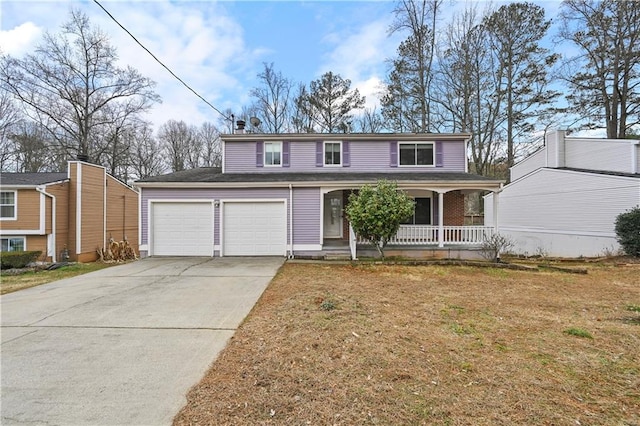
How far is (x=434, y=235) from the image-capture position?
39.9 feet

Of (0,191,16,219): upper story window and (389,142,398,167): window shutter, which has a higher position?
(389,142,398,167): window shutter

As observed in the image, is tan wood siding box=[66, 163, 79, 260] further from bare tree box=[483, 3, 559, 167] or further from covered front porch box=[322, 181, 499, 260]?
bare tree box=[483, 3, 559, 167]

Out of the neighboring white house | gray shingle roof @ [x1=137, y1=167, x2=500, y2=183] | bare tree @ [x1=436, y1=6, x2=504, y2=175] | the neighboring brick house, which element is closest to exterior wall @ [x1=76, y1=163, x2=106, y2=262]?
the neighboring brick house

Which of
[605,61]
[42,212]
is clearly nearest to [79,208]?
[42,212]

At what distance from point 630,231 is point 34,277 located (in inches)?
810

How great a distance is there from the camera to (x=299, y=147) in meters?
13.4

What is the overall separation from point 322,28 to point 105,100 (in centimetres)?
1750

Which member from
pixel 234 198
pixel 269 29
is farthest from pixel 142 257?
pixel 269 29

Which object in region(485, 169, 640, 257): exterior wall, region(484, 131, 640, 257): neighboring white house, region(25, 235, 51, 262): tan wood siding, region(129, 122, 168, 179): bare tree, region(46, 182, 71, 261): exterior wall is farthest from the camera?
region(129, 122, 168, 179): bare tree

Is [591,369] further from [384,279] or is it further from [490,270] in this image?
[490,270]

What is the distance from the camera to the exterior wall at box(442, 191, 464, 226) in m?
13.4

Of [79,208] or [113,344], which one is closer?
[113,344]

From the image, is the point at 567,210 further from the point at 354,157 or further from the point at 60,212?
the point at 60,212

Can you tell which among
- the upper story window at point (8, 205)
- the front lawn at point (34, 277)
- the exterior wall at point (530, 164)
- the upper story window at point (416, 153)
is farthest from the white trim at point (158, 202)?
the exterior wall at point (530, 164)
